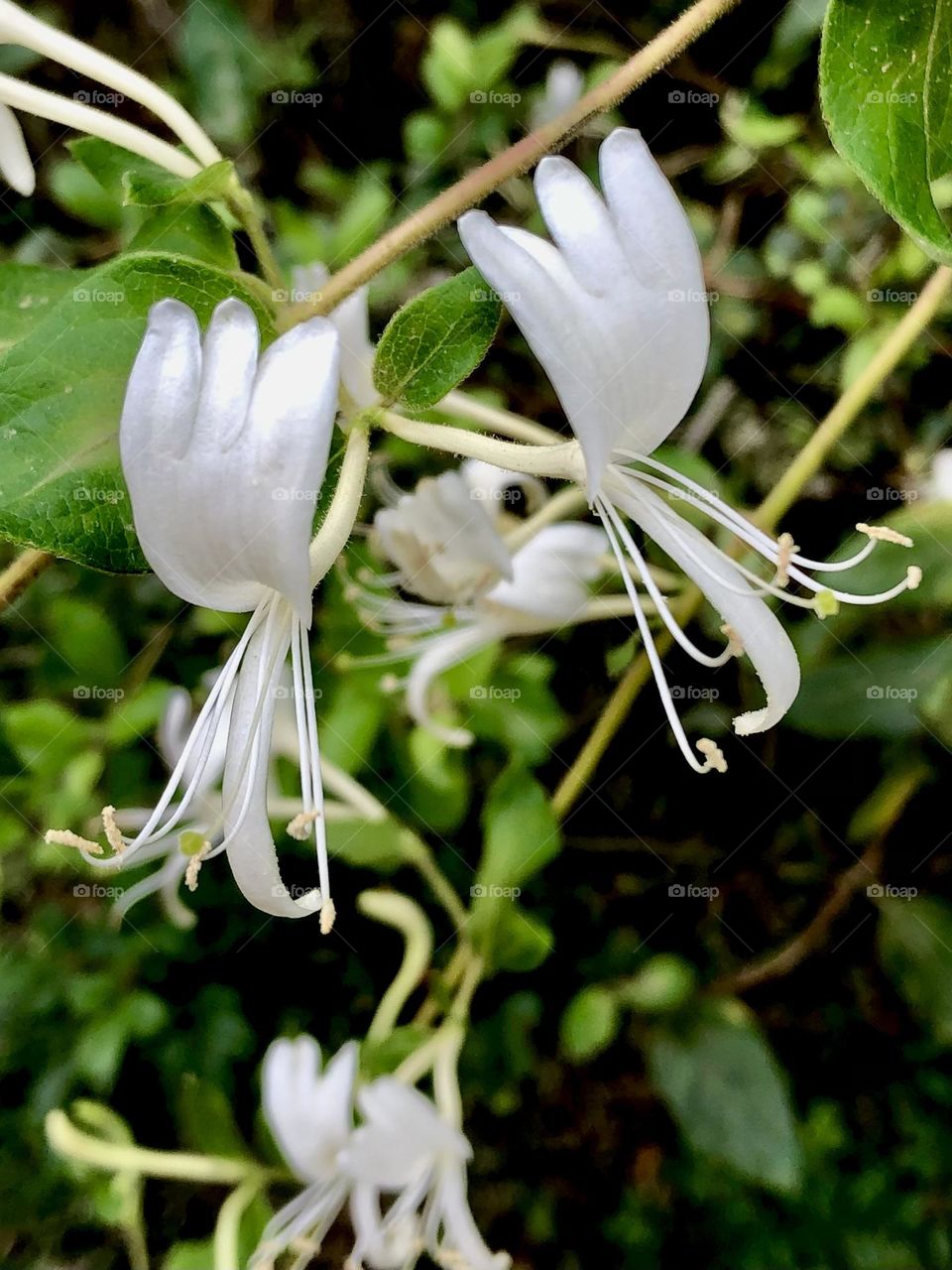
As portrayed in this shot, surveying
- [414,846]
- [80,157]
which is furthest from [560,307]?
[414,846]

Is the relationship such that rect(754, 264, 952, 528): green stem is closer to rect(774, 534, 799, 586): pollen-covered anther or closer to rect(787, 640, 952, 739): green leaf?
rect(787, 640, 952, 739): green leaf

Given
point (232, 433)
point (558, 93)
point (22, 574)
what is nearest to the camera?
point (232, 433)

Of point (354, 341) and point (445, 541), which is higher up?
point (354, 341)

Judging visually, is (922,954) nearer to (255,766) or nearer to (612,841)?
(612,841)

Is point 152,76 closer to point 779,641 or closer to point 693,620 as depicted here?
point 693,620

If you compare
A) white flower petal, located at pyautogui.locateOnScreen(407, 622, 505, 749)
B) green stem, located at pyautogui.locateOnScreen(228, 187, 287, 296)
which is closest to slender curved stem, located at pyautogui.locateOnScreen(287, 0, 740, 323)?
green stem, located at pyautogui.locateOnScreen(228, 187, 287, 296)

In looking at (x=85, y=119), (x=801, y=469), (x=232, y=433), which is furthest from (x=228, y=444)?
(x=801, y=469)
